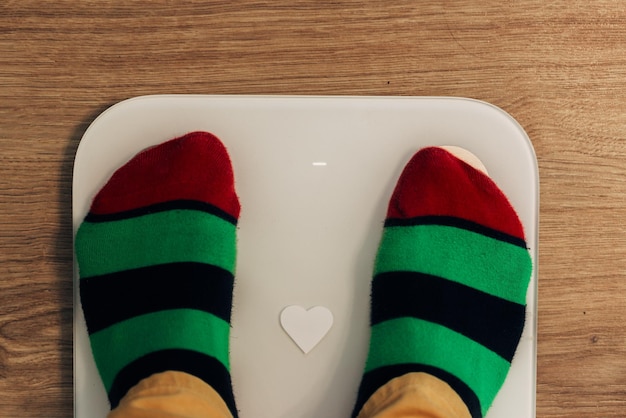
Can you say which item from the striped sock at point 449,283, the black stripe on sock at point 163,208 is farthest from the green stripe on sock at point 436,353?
the black stripe on sock at point 163,208

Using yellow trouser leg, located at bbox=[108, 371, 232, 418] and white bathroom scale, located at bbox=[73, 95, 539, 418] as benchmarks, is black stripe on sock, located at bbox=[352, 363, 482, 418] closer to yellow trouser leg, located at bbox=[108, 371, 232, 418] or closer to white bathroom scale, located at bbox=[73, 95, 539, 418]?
white bathroom scale, located at bbox=[73, 95, 539, 418]

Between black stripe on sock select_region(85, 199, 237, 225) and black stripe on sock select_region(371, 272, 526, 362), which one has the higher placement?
black stripe on sock select_region(85, 199, 237, 225)

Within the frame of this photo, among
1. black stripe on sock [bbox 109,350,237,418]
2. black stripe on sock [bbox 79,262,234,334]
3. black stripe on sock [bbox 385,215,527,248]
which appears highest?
black stripe on sock [bbox 385,215,527,248]

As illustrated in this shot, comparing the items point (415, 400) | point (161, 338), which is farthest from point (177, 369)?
point (415, 400)

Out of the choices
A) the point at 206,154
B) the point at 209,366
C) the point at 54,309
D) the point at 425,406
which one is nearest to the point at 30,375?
the point at 54,309

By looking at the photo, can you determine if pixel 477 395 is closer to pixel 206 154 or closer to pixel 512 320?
pixel 512 320

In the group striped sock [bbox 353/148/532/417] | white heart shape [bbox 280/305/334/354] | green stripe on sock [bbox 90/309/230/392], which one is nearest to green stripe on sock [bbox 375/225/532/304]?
striped sock [bbox 353/148/532/417]

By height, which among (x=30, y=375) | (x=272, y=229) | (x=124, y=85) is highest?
(x=124, y=85)

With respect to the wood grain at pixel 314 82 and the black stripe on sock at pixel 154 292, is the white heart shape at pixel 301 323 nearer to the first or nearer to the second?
the black stripe on sock at pixel 154 292
